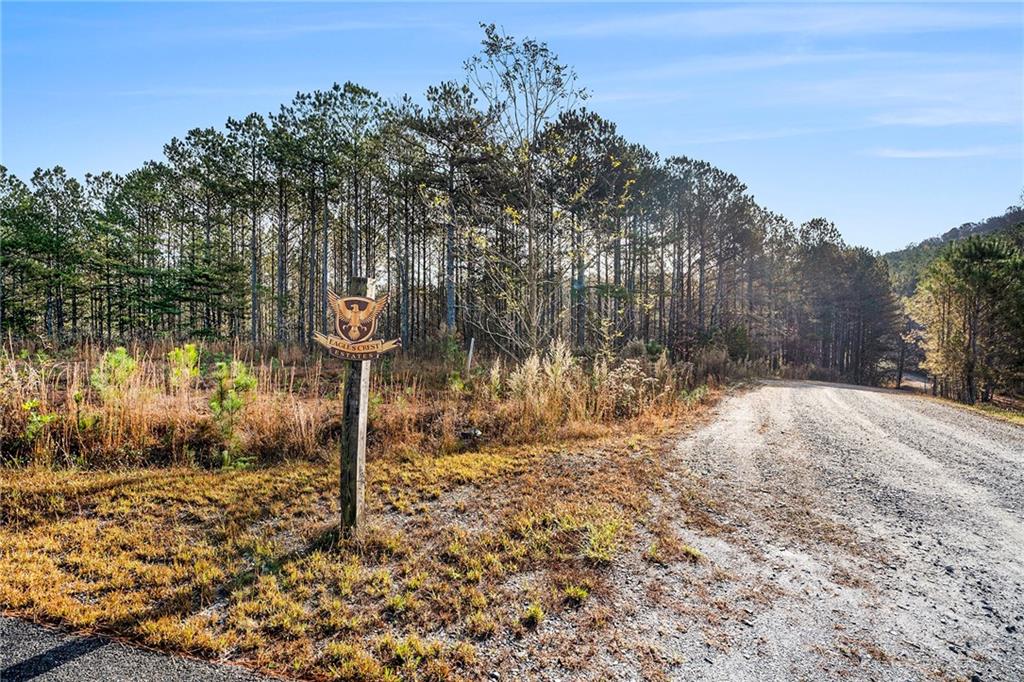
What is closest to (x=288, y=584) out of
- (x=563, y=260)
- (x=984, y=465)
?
(x=563, y=260)

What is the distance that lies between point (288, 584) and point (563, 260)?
297 inches

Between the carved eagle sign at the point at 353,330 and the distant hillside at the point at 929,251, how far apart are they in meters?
27.5

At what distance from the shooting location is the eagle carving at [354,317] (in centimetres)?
364

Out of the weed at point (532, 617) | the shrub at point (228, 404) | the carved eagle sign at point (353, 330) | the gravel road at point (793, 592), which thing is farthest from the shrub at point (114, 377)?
the weed at point (532, 617)

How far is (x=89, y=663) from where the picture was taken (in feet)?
7.68

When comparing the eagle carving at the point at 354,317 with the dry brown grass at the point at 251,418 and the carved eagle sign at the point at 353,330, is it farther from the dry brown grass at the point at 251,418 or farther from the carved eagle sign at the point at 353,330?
the dry brown grass at the point at 251,418

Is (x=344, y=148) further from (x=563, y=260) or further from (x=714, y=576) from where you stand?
(x=714, y=576)

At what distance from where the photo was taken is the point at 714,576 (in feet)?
10.8

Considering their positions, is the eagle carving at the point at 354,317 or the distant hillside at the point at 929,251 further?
the distant hillside at the point at 929,251

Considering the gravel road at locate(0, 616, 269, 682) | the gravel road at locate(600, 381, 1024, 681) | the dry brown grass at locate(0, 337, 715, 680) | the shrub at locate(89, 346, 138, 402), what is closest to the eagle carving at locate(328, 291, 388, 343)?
the dry brown grass at locate(0, 337, 715, 680)

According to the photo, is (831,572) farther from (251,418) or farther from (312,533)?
(251,418)

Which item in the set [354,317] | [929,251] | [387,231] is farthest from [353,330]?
[929,251]

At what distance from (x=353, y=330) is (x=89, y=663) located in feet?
7.83

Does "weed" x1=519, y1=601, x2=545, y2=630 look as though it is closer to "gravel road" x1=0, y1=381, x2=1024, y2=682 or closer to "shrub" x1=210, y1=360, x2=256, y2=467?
"gravel road" x1=0, y1=381, x2=1024, y2=682
